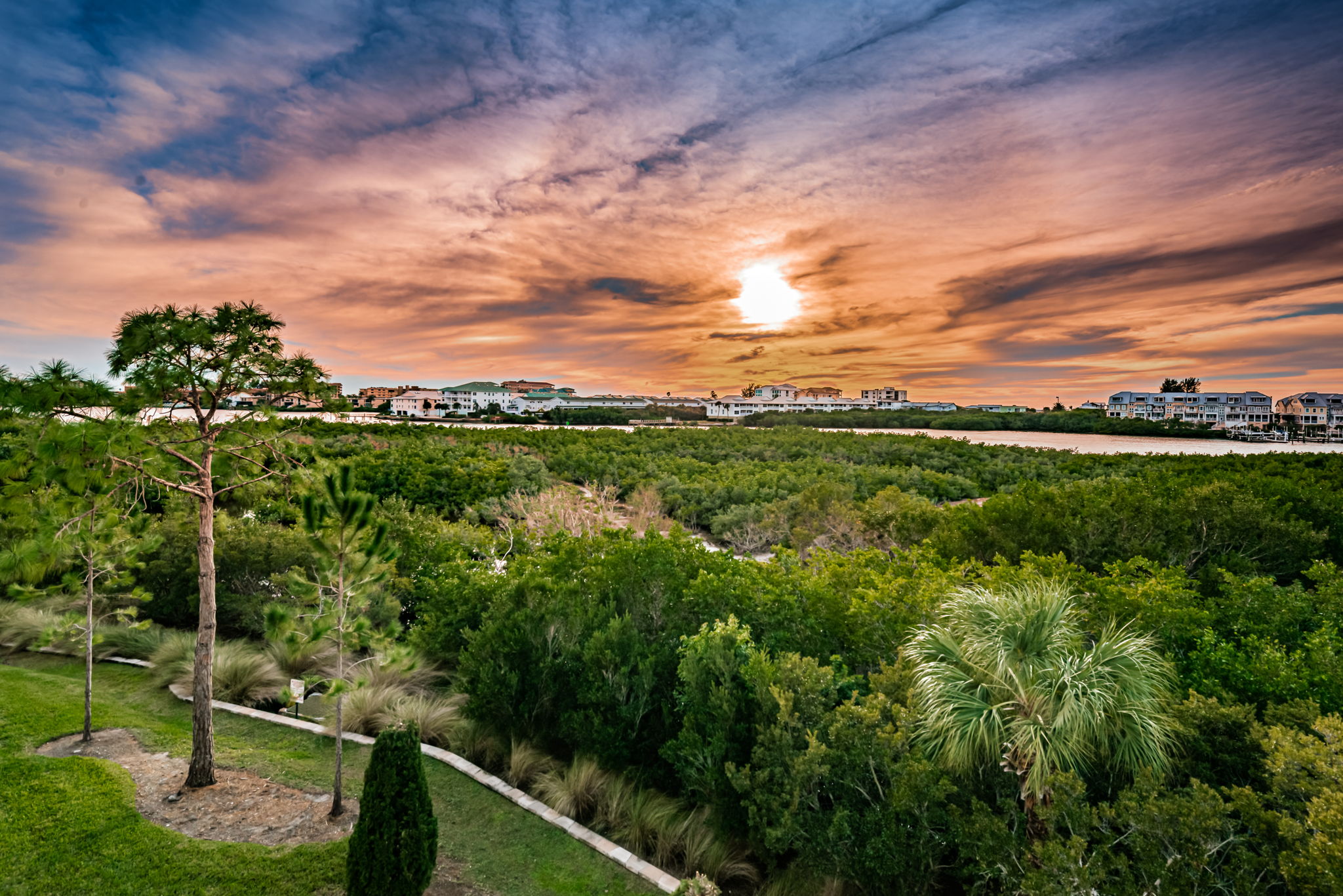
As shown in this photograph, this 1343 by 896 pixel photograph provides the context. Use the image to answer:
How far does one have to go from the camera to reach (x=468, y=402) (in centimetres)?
11956

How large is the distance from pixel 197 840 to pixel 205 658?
1.84 m

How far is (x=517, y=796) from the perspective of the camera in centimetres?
741

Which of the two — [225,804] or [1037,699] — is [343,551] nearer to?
[225,804]

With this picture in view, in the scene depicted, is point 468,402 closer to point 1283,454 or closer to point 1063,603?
point 1283,454

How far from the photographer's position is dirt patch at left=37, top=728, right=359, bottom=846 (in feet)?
20.7

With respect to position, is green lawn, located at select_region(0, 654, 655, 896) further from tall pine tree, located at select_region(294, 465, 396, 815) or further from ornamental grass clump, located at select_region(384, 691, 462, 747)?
tall pine tree, located at select_region(294, 465, 396, 815)

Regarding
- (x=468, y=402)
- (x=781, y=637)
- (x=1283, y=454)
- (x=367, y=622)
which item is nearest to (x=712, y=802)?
(x=781, y=637)

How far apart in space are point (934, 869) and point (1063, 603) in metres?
2.78

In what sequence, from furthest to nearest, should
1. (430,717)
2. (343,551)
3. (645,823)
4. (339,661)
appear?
1. (430,717)
2. (645,823)
3. (339,661)
4. (343,551)

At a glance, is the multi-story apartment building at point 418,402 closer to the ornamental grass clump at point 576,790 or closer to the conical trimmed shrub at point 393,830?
the ornamental grass clump at point 576,790

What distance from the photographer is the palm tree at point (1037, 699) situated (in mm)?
4559

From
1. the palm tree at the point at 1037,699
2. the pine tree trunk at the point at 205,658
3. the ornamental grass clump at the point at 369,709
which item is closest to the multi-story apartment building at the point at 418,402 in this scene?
the ornamental grass clump at the point at 369,709

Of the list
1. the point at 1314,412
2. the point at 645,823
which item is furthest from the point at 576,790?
the point at 1314,412

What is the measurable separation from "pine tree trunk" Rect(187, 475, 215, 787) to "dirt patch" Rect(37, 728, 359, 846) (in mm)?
275
